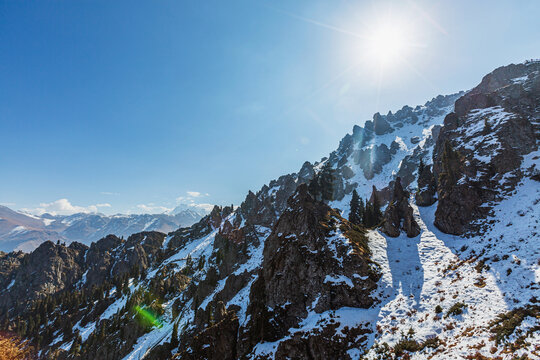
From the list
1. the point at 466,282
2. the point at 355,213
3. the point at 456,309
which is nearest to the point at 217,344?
the point at 456,309

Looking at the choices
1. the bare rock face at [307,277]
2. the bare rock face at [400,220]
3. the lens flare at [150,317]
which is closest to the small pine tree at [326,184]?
the bare rock face at [307,277]

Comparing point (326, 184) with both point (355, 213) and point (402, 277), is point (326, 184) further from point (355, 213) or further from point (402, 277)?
point (402, 277)

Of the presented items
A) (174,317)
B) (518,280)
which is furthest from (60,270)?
(518,280)

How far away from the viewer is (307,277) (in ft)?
112

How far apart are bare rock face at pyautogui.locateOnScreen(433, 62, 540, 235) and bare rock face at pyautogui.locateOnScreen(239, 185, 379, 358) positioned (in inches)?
679

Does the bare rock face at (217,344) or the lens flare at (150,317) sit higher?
the bare rock face at (217,344)

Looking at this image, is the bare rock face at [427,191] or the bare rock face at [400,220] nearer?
the bare rock face at [400,220]

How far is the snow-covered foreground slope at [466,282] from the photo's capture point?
18.0m

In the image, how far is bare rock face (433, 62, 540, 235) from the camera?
38031 millimetres

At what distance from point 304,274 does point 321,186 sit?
2751cm

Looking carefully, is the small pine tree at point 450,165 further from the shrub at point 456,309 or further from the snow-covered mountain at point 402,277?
the shrub at point 456,309

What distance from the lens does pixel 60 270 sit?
18150 cm

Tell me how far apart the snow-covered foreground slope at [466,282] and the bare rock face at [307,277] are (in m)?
3.62

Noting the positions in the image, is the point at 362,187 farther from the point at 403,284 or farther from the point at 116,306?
the point at 116,306
